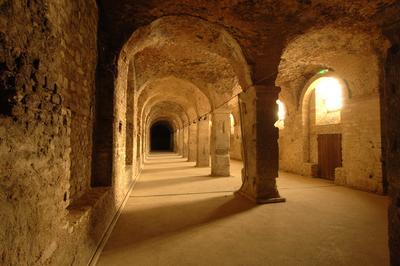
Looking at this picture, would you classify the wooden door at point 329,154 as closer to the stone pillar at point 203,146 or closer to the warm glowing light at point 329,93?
the warm glowing light at point 329,93

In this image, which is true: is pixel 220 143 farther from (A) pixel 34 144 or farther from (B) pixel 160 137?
(B) pixel 160 137

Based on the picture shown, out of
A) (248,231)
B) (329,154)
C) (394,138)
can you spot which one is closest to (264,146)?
(248,231)

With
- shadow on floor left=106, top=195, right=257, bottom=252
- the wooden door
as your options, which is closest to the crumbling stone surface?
shadow on floor left=106, top=195, right=257, bottom=252

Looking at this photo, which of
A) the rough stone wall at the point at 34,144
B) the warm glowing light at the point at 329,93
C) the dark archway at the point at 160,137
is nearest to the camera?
the rough stone wall at the point at 34,144

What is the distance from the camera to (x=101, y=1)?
448 centimetres

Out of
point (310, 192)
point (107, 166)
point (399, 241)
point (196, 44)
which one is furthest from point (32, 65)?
point (310, 192)

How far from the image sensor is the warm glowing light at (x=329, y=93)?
8898 millimetres

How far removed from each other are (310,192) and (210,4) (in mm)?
5630

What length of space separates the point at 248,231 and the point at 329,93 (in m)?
7.78

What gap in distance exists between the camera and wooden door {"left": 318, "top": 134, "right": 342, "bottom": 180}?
8.60 meters

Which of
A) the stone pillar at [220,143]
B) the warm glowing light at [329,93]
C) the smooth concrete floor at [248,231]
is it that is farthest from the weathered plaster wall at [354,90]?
the stone pillar at [220,143]

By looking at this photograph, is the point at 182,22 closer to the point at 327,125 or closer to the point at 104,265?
the point at 104,265

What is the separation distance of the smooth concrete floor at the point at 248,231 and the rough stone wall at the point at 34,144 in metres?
0.95

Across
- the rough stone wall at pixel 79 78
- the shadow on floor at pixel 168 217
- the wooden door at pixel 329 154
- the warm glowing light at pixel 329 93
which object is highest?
the warm glowing light at pixel 329 93
